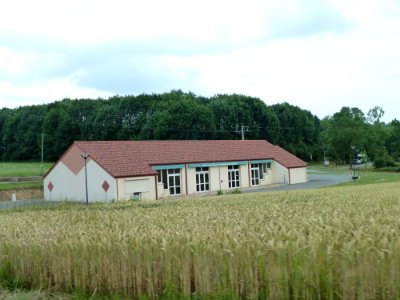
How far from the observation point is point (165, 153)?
50844mm

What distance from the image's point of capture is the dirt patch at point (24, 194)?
4994cm

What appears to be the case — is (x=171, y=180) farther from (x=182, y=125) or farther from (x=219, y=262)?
(x=182, y=125)

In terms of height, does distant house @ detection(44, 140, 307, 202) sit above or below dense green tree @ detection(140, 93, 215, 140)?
below

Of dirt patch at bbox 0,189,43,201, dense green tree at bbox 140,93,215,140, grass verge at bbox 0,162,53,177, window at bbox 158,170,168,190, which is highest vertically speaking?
dense green tree at bbox 140,93,215,140

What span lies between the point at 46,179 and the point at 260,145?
89.5 ft

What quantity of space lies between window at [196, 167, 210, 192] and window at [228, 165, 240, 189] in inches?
150

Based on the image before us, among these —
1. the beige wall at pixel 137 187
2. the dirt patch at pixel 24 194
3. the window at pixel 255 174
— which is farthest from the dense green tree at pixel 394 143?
the dirt patch at pixel 24 194

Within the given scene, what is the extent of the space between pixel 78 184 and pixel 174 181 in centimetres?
957

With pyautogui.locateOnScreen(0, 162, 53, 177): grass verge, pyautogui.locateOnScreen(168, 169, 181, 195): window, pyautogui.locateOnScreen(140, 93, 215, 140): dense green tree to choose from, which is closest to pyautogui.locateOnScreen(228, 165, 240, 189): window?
pyautogui.locateOnScreen(168, 169, 181, 195): window

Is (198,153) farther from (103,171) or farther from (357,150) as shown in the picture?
(357,150)

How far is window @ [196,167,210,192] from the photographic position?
172 feet

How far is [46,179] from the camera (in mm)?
49500

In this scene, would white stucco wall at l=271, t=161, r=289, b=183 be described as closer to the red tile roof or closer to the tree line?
the red tile roof

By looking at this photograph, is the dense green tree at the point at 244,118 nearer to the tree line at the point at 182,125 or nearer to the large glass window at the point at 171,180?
the tree line at the point at 182,125
